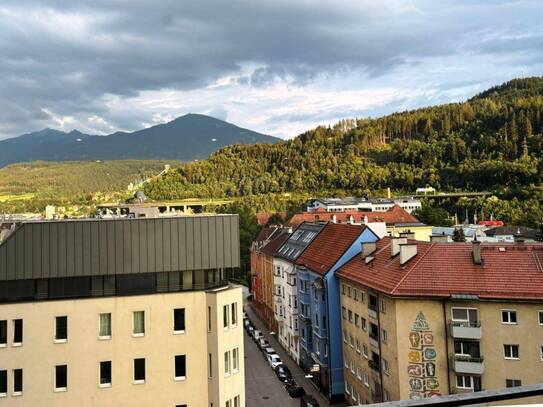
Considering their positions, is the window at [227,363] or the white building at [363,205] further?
the white building at [363,205]

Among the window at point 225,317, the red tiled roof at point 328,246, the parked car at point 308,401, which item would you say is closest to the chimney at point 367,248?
the red tiled roof at point 328,246


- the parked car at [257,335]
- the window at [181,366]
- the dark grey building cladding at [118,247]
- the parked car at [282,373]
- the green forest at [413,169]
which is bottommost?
the parked car at [282,373]

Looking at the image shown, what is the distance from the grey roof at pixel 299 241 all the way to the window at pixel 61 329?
1089 inches

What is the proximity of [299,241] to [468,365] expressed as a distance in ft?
86.1

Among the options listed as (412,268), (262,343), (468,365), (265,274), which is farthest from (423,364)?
(265,274)

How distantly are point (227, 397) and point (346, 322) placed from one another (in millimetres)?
16684

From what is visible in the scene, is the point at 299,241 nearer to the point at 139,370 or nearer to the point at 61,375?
the point at 139,370

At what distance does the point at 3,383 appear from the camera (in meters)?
19.4

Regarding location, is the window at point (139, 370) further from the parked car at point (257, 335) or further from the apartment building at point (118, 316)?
the parked car at point (257, 335)

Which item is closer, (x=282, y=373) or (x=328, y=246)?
(x=282, y=373)

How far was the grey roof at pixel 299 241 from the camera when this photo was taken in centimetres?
4753

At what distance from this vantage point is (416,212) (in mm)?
111562

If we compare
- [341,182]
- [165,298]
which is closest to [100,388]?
[165,298]

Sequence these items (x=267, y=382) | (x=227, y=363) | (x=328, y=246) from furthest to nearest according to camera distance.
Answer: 1. (x=328, y=246)
2. (x=267, y=382)
3. (x=227, y=363)
